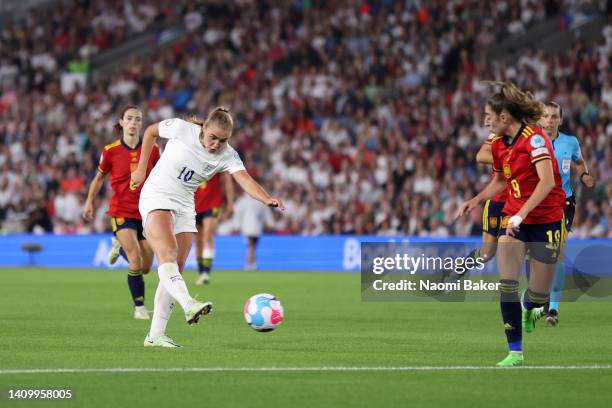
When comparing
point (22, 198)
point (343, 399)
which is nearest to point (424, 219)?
point (22, 198)

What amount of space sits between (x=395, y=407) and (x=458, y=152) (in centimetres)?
2175

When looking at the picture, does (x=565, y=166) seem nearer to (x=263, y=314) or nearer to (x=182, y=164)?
(x=263, y=314)

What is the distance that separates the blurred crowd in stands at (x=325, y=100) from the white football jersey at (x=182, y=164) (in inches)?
626

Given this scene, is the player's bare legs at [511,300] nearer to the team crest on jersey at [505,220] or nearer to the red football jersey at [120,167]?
the team crest on jersey at [505,220]

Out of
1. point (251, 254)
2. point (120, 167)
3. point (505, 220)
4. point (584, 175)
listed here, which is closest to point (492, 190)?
point (505, 220)

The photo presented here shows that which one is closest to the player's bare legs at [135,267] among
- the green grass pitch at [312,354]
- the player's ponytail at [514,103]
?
the green grass pitch at [312,354]

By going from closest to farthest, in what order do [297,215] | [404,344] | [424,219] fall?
1. [404,344]
2. [424,219]
3. [297,215]

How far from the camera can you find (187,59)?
3734 centimetres

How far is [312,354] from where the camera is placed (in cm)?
1095

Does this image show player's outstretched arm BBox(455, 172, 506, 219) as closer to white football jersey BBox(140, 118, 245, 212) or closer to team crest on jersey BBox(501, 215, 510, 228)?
team crest on jersey BBox(501, 215, 510, 228)

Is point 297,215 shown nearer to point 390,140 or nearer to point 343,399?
point 390,140

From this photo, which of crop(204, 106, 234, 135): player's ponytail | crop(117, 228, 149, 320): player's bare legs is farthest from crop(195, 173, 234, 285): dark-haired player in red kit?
crop(204, 106, 234, 135): player's ponytail

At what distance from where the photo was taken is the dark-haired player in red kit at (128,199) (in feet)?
49.5

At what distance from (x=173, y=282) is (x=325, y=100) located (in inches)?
893
